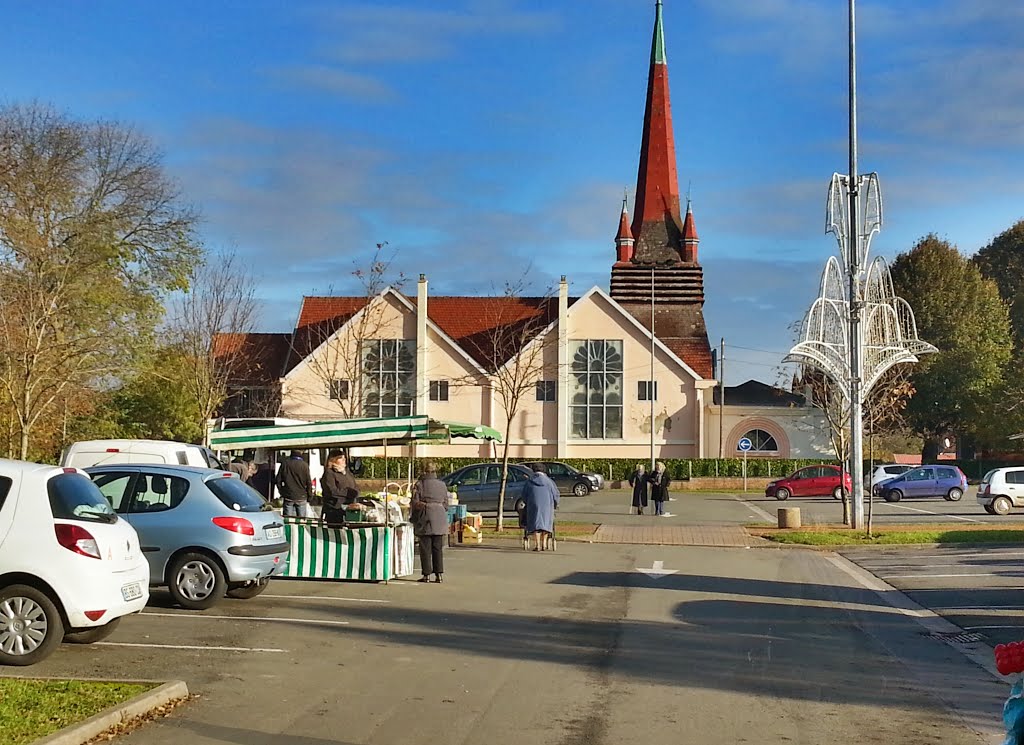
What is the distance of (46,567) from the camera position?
9.66m

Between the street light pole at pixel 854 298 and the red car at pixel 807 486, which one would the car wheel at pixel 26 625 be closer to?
the street light pole at pixel 854 298

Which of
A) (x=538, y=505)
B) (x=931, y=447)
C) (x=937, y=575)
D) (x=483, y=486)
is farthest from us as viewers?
(x=931, y=447)

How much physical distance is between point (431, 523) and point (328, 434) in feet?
8.86

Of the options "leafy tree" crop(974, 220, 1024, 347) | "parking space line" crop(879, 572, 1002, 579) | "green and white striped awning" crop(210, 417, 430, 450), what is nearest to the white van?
"green and white striped awning" crop(210, 417, 430, 450)

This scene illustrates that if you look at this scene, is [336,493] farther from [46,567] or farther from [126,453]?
[46,567]

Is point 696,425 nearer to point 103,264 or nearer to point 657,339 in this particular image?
point 657,339

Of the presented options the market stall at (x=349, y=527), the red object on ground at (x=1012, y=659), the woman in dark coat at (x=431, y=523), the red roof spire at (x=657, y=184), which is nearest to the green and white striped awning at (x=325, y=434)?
the market stall at (x=349, y=527)

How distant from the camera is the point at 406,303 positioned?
200ft

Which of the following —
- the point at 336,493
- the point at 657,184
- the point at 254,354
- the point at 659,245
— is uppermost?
the point at 657,184

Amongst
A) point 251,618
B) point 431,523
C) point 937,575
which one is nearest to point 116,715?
point 251,618

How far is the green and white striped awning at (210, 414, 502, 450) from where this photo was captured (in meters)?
18.3

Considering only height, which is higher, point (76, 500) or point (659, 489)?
point (76, 500)

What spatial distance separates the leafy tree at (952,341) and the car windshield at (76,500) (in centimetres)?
A: 6262

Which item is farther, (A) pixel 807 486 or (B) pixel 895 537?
(A) pixel 807 486
